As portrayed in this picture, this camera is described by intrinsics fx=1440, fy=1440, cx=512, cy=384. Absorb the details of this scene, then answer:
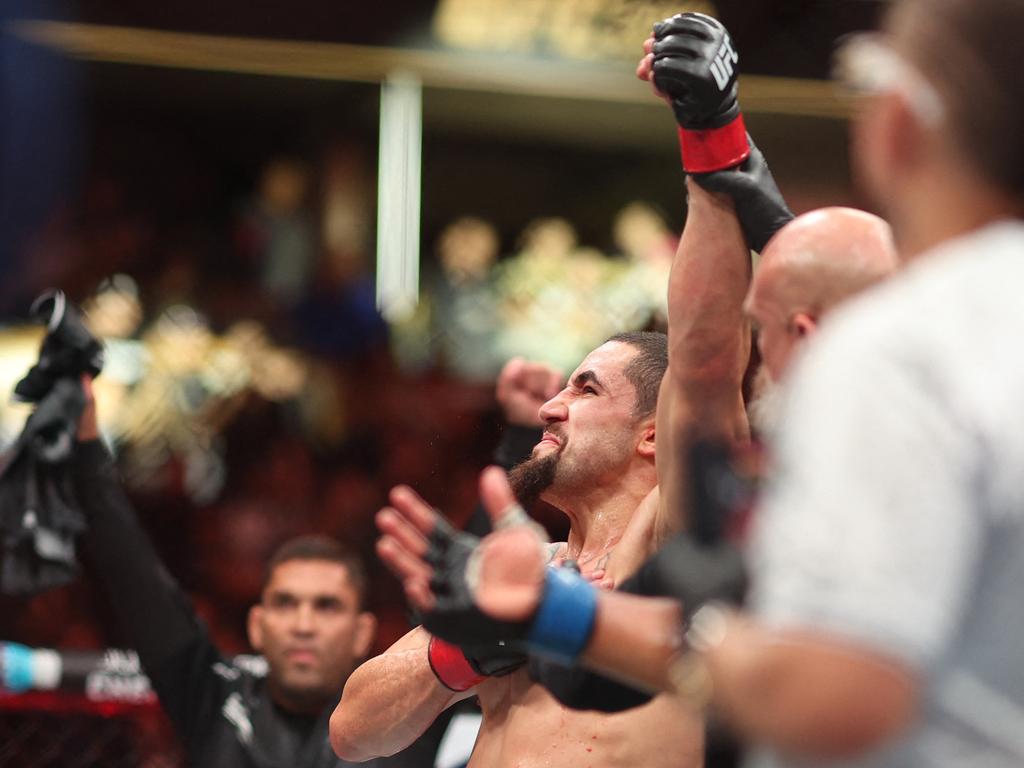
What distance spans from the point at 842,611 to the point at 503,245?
189 inches

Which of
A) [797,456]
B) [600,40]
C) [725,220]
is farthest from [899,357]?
[600,40]

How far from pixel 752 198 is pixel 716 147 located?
2.8 inches

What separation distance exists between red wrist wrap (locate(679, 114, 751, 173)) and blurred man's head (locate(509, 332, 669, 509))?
0.61m

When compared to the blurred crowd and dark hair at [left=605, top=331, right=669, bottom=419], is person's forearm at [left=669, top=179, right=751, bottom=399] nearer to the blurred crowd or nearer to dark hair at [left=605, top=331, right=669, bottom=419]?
dark hair at [left=605, top=331, right=669, bottom=419]

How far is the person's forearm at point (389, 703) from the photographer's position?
193 cm

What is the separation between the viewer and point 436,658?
183cm

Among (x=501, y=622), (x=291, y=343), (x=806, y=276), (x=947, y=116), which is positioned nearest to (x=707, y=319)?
(x=806, y=276)

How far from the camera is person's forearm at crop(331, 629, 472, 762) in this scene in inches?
76.0

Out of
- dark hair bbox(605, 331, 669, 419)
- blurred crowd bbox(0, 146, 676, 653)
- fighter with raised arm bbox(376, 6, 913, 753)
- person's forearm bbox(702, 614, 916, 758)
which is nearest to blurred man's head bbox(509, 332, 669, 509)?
dark hair bbox(605, 331, 669, 419)

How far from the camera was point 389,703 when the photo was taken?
196 cm

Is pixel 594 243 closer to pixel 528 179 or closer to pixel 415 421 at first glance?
pixel 528 179

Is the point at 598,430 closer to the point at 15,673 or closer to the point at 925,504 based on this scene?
the point at 925,504

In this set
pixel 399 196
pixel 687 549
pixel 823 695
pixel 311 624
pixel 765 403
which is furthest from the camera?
pixel 399 196

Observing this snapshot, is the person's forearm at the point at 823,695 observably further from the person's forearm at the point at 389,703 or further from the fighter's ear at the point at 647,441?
the fighter's ear at the point at 647,441
